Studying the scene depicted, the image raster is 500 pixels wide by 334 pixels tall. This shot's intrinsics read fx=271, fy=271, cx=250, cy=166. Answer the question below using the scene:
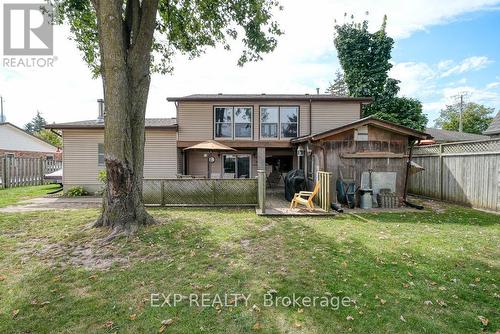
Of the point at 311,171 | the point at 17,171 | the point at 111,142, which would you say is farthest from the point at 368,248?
the point at 17,171

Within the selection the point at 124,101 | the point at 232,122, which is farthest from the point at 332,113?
the point at 124,101

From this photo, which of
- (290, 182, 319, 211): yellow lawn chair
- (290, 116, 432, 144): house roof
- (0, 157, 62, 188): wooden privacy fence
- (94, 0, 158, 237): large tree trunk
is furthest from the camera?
(0, 157, 62, 188): wooden privacy fence

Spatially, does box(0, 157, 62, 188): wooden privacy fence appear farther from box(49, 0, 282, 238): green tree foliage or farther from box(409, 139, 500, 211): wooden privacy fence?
box(409, 139, 500, 211): wooden privacy fence

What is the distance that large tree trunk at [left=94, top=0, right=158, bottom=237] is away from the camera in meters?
6.11

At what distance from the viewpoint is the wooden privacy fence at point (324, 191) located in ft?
28.7

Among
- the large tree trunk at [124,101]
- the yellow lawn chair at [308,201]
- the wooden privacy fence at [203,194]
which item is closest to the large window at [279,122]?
the wooden privacy fence at [203,194]

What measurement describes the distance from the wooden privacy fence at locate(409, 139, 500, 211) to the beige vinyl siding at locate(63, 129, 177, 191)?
1180 centimetres

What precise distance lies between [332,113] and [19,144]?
94.6ft

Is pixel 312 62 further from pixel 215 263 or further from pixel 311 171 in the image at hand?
pixel 215 263

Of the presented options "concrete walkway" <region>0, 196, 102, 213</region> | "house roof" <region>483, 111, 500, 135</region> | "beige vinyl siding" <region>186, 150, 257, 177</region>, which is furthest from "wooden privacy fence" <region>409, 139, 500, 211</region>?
"concrete walkway" <region>0, 196, 102, 213</region>

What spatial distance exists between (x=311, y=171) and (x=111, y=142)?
322 inches

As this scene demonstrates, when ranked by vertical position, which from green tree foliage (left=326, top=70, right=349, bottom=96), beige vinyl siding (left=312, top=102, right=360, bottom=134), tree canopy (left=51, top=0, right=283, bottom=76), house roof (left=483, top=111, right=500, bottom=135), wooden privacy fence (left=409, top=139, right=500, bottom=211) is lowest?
wooden privacy fence (left=409, top=139, right=500, bottom=211)

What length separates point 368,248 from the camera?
532cm

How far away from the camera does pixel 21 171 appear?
17703mm
